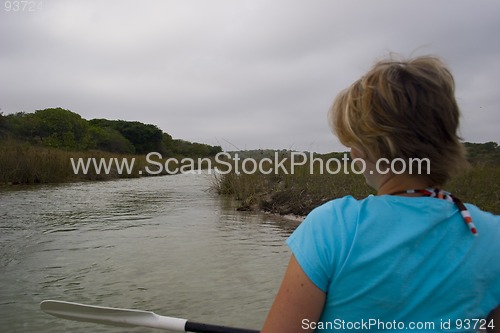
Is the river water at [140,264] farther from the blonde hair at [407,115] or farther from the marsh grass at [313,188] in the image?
the blonde hair at [407,115]

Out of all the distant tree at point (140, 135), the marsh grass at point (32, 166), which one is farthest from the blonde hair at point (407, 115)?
the distant tree at point (140, 135)

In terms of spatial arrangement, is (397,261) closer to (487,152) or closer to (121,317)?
(121,317)

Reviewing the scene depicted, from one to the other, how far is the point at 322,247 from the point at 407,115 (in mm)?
369

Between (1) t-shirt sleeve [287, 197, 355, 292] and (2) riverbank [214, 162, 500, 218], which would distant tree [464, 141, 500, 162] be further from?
(1) t-shirt sleeve [287, 197, 355, 292]

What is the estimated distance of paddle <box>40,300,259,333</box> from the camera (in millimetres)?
1906

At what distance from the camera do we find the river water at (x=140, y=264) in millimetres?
3111

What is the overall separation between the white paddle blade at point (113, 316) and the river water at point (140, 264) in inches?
24.6

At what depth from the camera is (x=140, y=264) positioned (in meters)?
4.24

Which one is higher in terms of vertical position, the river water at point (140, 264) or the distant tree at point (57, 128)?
the distant tree at point (57, 128)

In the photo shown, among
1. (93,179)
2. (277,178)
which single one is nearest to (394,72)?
(277,178)

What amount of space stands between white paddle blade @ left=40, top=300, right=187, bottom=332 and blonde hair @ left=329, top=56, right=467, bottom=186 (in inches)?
55.8

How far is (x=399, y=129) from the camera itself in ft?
3.03

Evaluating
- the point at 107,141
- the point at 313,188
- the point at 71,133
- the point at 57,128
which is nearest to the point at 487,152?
the point at 313,188

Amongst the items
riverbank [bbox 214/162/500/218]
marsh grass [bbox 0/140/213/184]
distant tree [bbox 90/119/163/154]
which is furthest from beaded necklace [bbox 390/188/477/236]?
distant tree [bbox 90/119/163/154]
